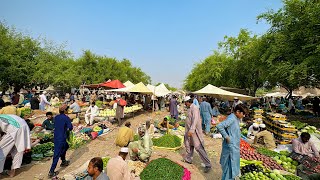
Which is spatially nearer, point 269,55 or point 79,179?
point 79,179

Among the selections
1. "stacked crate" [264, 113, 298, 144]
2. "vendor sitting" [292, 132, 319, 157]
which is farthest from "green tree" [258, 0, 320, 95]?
"vendor sitting" [292, 132, 319, 157]

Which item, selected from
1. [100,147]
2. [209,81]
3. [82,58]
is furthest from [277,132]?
[82,58]

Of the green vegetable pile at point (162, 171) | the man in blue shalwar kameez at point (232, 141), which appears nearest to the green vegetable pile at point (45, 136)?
the green vegetable pile at point (162, 171)

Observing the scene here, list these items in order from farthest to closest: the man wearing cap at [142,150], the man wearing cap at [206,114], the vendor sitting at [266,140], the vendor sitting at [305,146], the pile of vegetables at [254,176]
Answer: the man wearing cap at [206,114], the vendor sitting at [266,140], the man wearing cap at [142,150], the vendor sitting at [305,146], the pile of vegetables at [254,176]

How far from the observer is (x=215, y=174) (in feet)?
22.7

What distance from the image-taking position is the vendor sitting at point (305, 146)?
22.7 ft

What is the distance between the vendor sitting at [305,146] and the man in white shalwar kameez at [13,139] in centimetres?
775

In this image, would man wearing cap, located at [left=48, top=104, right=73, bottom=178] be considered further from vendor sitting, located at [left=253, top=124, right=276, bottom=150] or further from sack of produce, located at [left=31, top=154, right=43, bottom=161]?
vendor sitting, located at [left=253, top=124, right=276, bottom=150]

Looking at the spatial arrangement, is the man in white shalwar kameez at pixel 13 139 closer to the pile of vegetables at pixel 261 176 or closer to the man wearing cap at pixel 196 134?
the man wearing cap at pixel 196 134

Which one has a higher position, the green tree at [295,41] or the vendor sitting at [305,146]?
the green tree at [295,41]

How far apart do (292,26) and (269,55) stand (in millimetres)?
2455

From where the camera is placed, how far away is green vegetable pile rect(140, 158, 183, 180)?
588cm

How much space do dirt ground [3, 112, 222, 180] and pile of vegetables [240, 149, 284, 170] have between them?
2.96 feet

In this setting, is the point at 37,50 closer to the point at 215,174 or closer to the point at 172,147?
the point at 172,147
